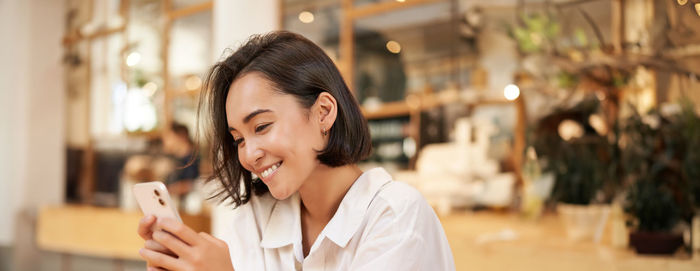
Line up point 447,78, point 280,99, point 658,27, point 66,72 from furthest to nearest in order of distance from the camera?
point 66,72
point 447,78
point 658,27
point 280,99

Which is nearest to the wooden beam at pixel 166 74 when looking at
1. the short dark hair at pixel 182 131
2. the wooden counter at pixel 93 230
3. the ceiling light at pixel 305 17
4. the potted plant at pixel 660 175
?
the short dark hair at pixel 182 131

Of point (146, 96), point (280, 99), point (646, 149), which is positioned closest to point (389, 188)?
Answer: point (280, 99)

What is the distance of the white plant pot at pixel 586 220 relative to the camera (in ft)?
8.35

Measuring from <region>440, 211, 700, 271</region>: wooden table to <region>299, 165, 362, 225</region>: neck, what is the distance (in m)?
1.41

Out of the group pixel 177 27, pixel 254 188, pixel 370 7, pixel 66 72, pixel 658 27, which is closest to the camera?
pixel 254 188

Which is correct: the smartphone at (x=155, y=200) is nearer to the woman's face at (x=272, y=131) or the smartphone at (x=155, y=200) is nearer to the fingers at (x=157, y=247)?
the fingers at (x=157, y=247)

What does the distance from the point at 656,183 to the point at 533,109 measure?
1146mm

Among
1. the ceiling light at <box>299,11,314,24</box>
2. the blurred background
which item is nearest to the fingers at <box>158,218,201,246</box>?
the blurred background

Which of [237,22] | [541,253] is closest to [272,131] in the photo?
[541,253]

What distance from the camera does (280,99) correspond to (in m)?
1.08

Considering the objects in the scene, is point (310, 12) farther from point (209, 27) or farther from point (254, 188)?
point (254, 188)

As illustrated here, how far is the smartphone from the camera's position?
975 mm

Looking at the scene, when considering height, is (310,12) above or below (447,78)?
above

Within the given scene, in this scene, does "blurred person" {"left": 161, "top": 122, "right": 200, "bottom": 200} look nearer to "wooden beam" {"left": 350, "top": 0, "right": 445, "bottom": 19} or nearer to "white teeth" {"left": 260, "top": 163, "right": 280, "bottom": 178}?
"wooden beam" {"left": 350, "top": 0, "right": 445, "bottom": 19}
